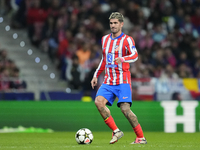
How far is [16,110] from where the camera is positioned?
1144cm

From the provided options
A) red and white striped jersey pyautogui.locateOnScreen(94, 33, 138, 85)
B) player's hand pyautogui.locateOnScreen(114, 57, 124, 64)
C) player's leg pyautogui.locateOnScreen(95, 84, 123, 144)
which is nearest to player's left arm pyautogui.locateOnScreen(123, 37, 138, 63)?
red and white striped jersey pyautogui.locateOnScreen(94, 33, 138, 85)

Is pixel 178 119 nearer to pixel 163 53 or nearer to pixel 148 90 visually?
pixel 148 90

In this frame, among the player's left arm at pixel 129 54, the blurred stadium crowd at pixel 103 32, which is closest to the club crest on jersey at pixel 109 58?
the player's left arm at pixel 129 54

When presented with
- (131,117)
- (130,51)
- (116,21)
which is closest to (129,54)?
(130,51)

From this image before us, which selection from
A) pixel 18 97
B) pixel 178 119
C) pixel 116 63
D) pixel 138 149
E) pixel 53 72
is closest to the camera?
pixel 138 149

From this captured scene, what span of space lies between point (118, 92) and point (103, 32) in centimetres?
855

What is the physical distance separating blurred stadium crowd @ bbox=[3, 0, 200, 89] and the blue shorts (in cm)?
586

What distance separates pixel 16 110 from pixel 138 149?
18.0ft

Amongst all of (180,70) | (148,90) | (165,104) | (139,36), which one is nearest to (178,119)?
(165,104)

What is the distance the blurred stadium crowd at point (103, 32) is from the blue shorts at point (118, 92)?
19.2 ft

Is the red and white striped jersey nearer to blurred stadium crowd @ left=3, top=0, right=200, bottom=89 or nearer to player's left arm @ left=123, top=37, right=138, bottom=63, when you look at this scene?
player's left arm @ left=123, top=37, right=138, bottom=63

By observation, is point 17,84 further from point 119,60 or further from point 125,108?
point 119,60

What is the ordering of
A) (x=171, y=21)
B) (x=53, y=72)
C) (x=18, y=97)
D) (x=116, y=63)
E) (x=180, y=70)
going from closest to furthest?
(x=116, y=63)
(x=18, y=97)
(x=180, y=70)
(x=53, y=72)
(x=171, y=21)

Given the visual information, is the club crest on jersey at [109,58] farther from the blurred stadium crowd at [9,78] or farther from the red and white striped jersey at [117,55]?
the blurred stadium crowd at [9,78]
